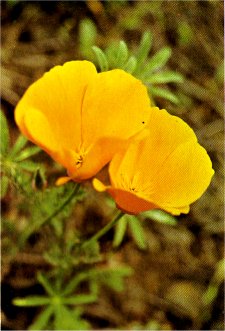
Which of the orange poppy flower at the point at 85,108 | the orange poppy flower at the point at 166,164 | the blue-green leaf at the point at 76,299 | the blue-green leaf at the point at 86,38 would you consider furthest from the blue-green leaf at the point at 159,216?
the blue-green leaf at the point at 86,38

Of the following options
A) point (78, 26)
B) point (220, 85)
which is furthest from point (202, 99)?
point (78, 26)

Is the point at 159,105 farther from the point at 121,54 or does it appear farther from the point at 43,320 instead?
the point at 43,320

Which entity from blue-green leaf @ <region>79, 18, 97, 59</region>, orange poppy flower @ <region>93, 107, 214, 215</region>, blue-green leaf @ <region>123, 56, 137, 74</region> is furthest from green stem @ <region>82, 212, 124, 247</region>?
blue-green leaf @ <region>79, 18, 97, 59</region>

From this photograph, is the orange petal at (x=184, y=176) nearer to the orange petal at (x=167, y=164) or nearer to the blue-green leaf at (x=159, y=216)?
the orange petal at (x=167, y=164)

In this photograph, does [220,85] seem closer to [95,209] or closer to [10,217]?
[95,209]

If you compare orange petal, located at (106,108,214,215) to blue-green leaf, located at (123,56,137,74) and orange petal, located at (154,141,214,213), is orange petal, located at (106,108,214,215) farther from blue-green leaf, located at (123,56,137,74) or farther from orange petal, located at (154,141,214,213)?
blue-green leaf, located at (123,56,137,74)

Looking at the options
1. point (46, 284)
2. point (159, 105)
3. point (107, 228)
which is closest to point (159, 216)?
point (107, 228)
